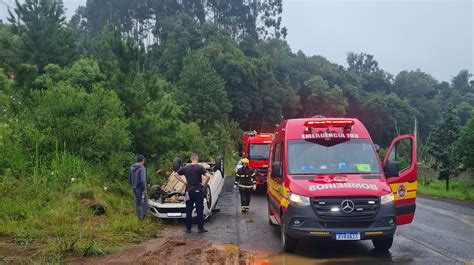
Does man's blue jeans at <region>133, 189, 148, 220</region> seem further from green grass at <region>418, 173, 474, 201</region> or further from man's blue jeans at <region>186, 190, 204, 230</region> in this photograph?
green grass at <region>418, 173, 474, 201</region>

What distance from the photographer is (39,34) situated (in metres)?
30.8

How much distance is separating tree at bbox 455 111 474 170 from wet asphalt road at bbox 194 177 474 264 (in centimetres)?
937

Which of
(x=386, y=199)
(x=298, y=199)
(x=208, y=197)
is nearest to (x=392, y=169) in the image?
(x=386, y=199)

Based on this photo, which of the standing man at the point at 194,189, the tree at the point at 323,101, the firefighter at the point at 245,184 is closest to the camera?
the standing man at the point at 194,189

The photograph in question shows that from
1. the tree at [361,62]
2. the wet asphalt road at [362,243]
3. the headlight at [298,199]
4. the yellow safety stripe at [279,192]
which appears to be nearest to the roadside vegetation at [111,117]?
the wet asphalt road at [362,243]

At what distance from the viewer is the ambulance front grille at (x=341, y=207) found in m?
8.10

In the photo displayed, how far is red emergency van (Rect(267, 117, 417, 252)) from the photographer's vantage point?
8117 millimetres

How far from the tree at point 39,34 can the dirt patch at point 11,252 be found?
76.2ft

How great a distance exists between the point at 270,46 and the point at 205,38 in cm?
1844

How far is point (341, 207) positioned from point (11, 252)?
5.70m

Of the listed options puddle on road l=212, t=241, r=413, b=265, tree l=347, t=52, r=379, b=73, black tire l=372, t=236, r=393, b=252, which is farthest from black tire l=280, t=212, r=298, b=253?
tree l=347, t=52, r=379, b=73

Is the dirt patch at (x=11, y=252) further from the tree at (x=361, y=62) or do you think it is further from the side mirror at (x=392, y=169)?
the tree at (x=361, y=62)

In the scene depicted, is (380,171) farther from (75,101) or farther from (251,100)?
(251,100)

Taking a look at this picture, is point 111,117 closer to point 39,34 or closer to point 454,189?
point 39,34
